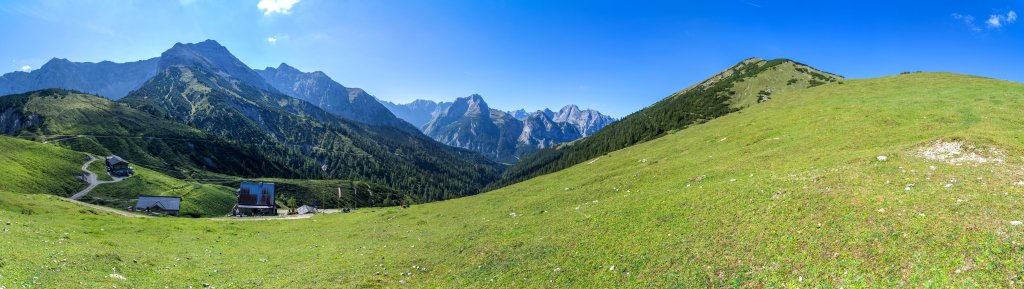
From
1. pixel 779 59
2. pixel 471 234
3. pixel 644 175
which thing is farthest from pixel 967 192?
pixel 779 59

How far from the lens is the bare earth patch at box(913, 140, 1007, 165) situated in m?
25.3

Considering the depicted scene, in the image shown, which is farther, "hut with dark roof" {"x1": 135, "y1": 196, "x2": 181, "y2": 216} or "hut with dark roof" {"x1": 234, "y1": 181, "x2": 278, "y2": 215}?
"hut with dark roof" {"x1": 234, "y1": 181, "x2": 278, "y2": 215}

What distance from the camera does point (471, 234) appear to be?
1292 inches

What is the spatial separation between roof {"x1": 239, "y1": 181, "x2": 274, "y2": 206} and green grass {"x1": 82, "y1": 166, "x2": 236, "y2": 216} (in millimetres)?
7265

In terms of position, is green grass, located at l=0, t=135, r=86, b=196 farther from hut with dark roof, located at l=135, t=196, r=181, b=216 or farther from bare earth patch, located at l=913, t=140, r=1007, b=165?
bare earth patch, located at l=913, t=140, r=1007, b=165

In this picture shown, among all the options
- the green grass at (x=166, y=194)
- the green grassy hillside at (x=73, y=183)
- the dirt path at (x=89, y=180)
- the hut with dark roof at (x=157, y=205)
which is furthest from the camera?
A: the dirt path at (x=89, y=180)

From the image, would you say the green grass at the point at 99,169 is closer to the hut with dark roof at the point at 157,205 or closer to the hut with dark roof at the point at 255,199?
the hut with dark roof at the point at 157,205

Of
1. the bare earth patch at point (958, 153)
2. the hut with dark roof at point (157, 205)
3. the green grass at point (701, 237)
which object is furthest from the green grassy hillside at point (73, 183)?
the bare earth patch at point (958, 153)

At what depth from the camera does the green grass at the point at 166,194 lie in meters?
115

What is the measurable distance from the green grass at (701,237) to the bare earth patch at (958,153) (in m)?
0.74

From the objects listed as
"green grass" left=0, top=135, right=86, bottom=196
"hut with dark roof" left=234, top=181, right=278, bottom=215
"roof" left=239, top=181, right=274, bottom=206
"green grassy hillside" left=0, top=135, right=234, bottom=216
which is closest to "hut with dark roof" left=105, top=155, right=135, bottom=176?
"green grassy hillside" left=0, top=135, right=234, bottom=216

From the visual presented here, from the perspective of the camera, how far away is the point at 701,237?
806 inches

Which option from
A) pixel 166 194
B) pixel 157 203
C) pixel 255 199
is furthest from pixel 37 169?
pixel 255 199

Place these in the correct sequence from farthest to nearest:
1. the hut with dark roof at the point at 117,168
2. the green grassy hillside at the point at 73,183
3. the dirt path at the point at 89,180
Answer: the hut with dark roof at the point at 117,168
the dirt path at the point at 89,180
the green grassy hillside at the point at 73,183
